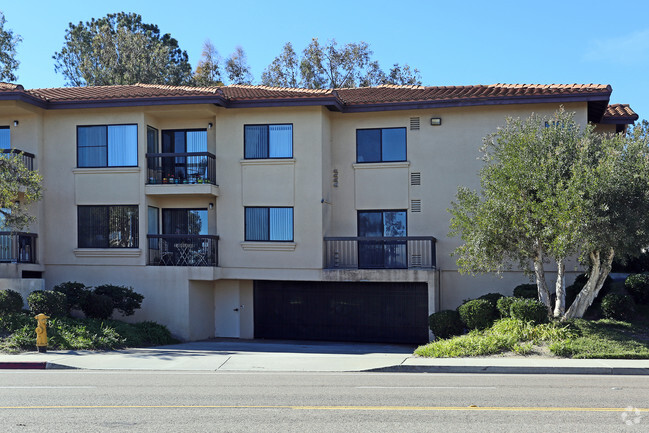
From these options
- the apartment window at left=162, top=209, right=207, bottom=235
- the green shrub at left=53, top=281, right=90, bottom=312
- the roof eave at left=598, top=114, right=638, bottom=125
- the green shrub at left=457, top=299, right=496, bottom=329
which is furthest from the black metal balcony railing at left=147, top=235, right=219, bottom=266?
the roof eave at left=598, top=114, right=638, bottom=125

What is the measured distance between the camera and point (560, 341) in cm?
1688

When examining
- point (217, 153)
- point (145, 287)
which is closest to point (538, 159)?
point (217, 153)

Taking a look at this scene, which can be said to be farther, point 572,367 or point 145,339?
point 145,339

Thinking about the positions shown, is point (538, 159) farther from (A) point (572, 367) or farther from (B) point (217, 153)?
(B) point (217, 153)

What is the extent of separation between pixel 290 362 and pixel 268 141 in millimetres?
9464

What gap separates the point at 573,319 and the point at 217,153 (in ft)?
40.6

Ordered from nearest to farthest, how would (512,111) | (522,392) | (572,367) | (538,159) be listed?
(522,392) < (572,367) < (538,159) < (512,111)

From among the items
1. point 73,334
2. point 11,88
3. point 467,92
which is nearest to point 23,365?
point 73,334

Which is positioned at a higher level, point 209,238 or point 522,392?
point 209,238

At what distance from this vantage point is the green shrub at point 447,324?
813 inches

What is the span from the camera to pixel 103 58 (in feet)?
149

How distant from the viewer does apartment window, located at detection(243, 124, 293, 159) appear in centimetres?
2412

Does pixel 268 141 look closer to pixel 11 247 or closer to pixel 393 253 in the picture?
pixel 393 253

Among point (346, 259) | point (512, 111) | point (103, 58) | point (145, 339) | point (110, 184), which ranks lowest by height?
point (145, 339)
